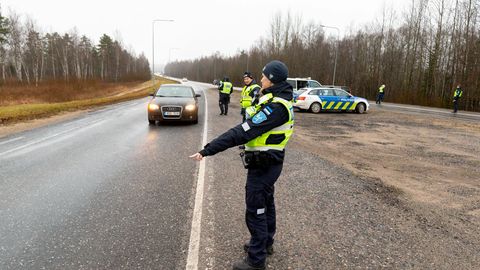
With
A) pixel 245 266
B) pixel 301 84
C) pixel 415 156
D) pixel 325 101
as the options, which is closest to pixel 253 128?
pixel 245 266

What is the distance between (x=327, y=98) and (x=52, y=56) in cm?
6250

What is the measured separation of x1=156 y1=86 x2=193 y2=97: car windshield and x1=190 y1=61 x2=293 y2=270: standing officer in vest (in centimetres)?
1006

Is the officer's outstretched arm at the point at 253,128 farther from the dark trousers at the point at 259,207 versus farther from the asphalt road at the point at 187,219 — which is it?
the asphalt road at the point at 187,219

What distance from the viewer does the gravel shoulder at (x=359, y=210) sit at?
2996 mm

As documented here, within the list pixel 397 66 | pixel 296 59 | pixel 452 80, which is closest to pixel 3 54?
pixel 296 59

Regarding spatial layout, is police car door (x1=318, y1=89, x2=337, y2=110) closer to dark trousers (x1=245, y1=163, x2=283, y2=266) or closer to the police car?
the police car

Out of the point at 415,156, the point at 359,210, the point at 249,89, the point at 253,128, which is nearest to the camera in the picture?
the point at 253,128

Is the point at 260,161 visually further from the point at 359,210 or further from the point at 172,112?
the point at 172,112

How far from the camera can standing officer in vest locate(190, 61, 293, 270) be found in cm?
257

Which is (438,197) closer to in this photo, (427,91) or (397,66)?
(427,91)

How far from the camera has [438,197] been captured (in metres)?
4.78

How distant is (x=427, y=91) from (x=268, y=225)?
107ft

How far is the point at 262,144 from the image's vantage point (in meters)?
2.67

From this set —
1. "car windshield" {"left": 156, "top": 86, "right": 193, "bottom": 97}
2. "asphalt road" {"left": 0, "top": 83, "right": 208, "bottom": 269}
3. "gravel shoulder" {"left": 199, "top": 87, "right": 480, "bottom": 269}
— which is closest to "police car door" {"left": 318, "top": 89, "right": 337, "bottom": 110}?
"car windshield" {"left": 156, "top": 86, "right": 193, "bottom": 97}
